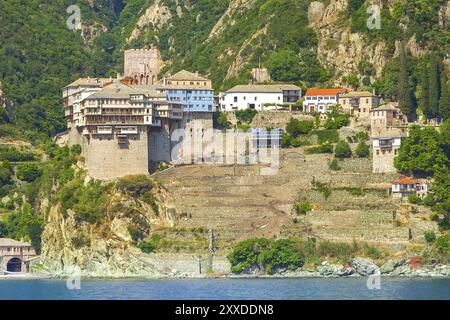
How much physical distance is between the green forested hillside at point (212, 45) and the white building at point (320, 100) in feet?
12.0

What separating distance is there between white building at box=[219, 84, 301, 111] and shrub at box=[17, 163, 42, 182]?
15454 mm

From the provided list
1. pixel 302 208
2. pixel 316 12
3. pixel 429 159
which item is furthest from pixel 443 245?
pixel 316 12

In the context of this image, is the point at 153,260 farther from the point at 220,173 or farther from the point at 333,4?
the point at 333,4

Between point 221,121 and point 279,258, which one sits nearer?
point 279,258

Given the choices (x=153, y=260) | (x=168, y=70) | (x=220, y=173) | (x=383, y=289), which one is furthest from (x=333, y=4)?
(x=383, y=289)

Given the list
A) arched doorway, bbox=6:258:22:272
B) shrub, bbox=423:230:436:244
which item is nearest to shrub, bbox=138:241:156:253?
arched doorway, bbox=6:258:22:272

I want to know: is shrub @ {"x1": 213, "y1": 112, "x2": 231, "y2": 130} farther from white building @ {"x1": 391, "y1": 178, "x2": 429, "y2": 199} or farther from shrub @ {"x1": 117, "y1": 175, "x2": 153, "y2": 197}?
white building @ {"x1": 391, "y1": 178, "x2": 429, "y2": 199}

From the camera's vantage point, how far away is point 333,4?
396 ft

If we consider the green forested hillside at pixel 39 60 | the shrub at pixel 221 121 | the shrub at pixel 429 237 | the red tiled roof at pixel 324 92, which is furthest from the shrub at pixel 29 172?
the shrub at pixel 429 237

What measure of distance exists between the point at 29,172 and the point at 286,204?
88.7 ft

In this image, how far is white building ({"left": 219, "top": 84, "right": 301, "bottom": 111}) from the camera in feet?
360

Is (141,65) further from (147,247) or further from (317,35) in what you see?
(147,247)

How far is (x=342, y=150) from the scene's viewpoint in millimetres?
99562
